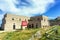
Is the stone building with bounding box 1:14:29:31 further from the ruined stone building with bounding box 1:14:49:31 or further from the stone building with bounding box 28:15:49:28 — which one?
the stone building with bounding box 28:15:49:28

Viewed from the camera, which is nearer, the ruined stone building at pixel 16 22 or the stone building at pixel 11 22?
the stone building at pixel 11 22

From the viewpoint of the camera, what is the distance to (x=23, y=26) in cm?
6525

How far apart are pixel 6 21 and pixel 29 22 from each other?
1263 cm

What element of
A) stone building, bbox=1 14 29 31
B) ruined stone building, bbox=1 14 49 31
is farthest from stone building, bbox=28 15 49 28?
stone building, bbox=1 14 29 31

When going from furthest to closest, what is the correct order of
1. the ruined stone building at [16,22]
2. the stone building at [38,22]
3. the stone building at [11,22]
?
the stone building at [38,22]
the ruined stone building at [16,22]
the stone building at [11,22]

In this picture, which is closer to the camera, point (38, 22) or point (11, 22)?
point (11, 22)

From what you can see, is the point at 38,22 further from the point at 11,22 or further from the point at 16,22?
the point at 11,22

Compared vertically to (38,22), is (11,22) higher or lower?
higher

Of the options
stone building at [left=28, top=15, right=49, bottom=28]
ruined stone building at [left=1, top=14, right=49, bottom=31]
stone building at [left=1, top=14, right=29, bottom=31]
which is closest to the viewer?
stone building at [left=1, top=14, right=29, bottom=31]

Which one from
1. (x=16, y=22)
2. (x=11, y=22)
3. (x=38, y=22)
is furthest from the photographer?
(x=16, y=22)

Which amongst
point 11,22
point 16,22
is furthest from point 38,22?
point 11,22

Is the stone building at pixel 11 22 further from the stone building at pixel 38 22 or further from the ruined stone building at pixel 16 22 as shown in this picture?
the stone building at pixel 38 22

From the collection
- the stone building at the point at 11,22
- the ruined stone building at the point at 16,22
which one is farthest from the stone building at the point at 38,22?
the stone building at the point at 11,22

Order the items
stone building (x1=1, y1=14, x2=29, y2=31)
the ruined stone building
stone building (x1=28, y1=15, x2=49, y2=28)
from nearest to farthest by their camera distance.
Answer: stone building (x1=1, y1=14, x2=29, y2=31) → the ruined stone building → stone building (x1=28, y1=15, x2=49, y2=28)
